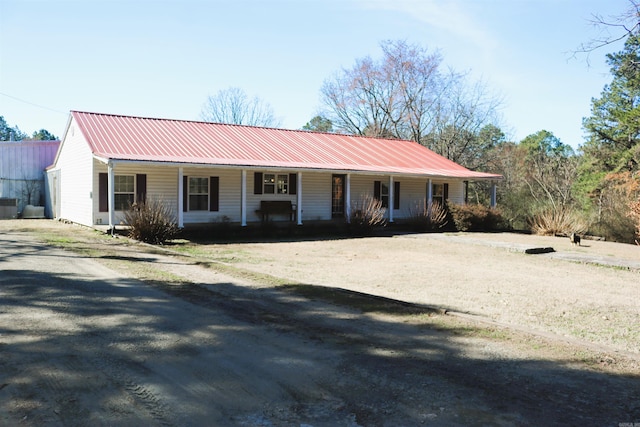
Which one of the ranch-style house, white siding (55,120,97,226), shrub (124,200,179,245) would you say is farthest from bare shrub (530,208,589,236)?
white siding (55,120,97,226)

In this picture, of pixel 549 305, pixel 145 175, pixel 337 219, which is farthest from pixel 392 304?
pixel 337 219

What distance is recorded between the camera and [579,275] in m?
11.5

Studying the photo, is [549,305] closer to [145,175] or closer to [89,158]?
[145,175]

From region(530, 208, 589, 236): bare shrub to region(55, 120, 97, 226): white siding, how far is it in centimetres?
1858

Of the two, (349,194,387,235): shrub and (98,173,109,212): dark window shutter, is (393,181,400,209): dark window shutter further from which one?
(98,173,109,212): dark window shutter

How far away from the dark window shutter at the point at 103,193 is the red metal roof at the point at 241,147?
1.12 metres

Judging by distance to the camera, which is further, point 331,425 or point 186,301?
point 186,301

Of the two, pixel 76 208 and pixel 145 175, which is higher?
pixel 145 175

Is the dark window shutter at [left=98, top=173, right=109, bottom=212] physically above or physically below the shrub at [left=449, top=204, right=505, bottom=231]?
above

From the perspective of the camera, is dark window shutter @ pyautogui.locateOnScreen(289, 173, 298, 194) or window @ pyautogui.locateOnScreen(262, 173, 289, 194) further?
dark window shutter @ pyautogui.locateOnScreen(289, 173, 298, 194)

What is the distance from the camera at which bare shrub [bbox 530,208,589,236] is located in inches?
875

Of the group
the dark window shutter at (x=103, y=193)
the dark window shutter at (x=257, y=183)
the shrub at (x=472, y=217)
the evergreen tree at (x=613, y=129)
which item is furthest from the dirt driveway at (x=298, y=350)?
the evergreen tree at (x=613, y=129)

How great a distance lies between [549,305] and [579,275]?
4315 millimetres

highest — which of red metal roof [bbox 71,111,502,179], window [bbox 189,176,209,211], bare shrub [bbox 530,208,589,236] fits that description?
red metal roof [bbox 71,111,502,179]
